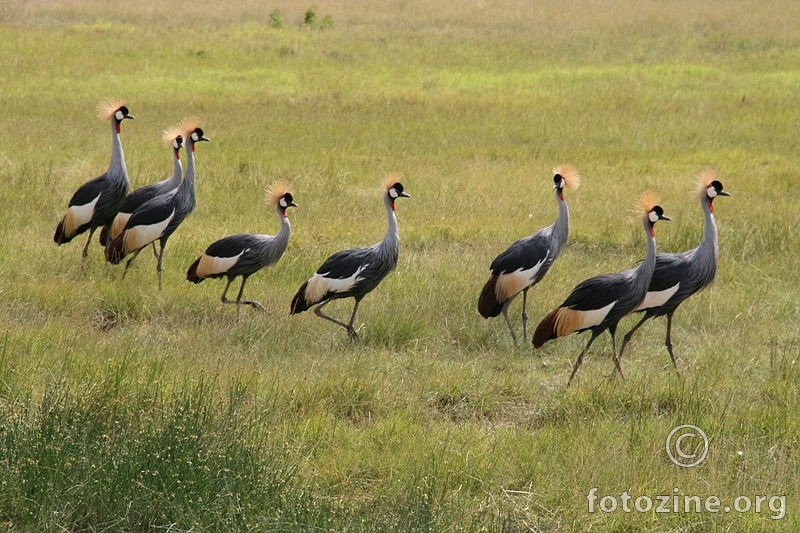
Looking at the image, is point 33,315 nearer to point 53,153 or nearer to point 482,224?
point 482,224

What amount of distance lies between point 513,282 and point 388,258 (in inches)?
30.2

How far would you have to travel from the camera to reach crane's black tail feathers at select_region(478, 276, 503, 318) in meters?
6.62

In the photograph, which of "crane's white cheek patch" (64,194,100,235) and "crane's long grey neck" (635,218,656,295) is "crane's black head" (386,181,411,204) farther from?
"crane's white cheek patch" (64,194,100,235)

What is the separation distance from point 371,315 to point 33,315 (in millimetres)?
2066

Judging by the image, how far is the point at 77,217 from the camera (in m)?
7.73

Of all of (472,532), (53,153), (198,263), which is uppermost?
(53,153)

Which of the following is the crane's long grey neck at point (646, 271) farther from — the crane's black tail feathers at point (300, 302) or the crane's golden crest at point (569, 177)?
the crane's black tail feathers at point (300, 302)

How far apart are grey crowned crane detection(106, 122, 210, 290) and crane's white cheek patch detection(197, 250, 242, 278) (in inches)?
20.5

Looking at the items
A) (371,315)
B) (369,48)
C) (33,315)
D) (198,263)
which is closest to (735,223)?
(371,315)

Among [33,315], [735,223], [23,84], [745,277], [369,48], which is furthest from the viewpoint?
[369,48]

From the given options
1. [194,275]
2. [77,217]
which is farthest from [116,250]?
[194,275]

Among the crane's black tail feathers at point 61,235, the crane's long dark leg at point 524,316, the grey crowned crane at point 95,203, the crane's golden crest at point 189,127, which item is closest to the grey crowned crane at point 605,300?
the crane's long dark leg at point 524,316

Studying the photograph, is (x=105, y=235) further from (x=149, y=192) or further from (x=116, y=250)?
(x=116, y=250)

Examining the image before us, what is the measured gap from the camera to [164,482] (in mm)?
4074
